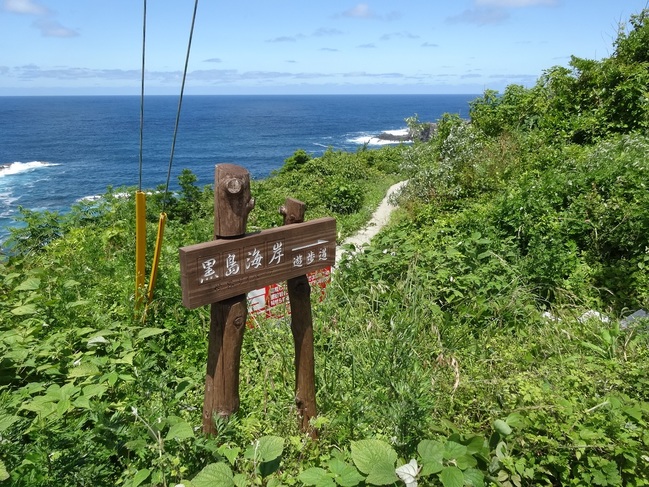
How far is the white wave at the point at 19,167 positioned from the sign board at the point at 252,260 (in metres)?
45.2

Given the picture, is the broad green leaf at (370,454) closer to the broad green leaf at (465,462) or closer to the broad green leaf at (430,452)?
the broad green leaf at (430,452)

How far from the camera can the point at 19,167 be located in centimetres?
4291

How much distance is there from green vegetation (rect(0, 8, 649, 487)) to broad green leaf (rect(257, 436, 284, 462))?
1 cm

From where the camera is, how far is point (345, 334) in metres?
3.54

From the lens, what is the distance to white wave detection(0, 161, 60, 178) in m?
40.5

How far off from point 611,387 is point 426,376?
1058mm

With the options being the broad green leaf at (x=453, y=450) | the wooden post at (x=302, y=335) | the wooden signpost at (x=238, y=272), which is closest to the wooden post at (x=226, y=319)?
the wooden signpost at (x=238, y=272)

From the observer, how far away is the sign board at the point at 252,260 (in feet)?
7.54

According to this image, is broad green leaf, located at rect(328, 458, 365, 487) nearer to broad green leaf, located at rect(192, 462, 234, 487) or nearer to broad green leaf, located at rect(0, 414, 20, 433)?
broad green leaf, located at rect(192, 462, 234, 487)

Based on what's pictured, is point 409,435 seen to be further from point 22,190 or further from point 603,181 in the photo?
point 22,190

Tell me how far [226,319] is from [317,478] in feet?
3.10

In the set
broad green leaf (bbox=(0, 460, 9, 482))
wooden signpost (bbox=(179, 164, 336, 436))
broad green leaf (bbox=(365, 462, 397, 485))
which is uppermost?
wooden signpost (bbox=(179, 164, 336, 436))

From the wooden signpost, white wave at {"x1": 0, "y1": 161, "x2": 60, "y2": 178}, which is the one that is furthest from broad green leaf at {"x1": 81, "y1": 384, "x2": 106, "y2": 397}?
white wave at {"x1": 0, "y1": 161, "x2": 60, "y2": 178}

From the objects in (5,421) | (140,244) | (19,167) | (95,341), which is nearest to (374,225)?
(140,244)
